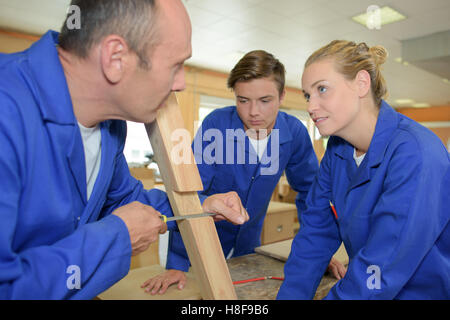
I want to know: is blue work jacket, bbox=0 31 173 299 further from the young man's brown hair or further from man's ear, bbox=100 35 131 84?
the young man's brown hair

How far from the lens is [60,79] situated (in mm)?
727

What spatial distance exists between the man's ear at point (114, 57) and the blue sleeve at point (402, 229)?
2.25 feet

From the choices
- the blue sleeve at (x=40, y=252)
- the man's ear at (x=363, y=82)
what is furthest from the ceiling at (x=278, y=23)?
the blue sleeve at (x=40, y=252)

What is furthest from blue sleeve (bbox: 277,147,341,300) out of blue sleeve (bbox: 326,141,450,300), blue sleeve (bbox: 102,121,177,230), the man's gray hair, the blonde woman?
the man's gray hair

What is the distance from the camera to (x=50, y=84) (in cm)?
71

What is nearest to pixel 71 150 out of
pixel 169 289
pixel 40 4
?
pixel 169 289

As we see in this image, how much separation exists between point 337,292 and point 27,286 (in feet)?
2.25

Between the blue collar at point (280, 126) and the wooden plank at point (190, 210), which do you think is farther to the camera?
the blue collar at point (280, 126)

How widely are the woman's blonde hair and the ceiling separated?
3.00m

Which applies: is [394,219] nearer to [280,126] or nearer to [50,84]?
[50,84]

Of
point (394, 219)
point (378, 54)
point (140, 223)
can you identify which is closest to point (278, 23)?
point (378, 54)

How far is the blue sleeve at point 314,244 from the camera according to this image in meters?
1.08

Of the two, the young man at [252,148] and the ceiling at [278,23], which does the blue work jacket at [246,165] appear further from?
the ceiling at [278,23]

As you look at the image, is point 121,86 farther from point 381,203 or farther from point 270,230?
point 270,230
